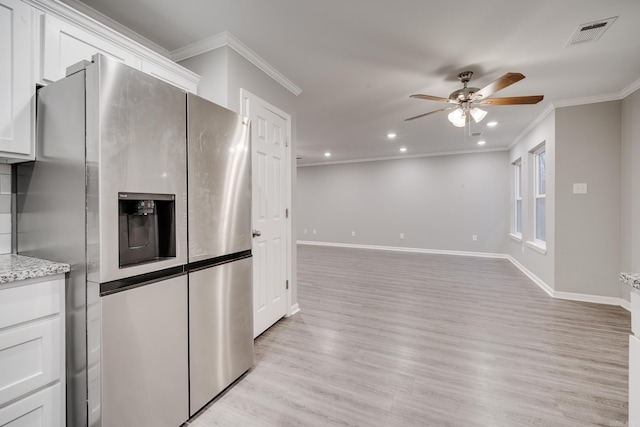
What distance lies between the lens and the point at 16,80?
4.23 feet

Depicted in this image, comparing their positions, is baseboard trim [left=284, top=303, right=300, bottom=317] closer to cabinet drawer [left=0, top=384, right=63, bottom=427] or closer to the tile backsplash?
cabinet drawer [left=0, top=384, right=63, bottom=427]

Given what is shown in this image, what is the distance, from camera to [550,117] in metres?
3.80

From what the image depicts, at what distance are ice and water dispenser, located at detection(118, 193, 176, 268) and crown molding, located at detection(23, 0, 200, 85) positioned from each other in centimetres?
106

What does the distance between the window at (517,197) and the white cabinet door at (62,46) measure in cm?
691

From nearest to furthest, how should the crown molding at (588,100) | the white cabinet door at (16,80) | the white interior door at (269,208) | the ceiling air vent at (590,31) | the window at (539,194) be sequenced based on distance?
the white cabinet door at (16,80), the ceiling air vent at (590,31), the white interior door at (269,208), the crown molding at (588,100), the window at (539,194)

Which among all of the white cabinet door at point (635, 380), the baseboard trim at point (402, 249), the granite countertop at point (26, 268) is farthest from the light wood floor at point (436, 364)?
the baseboard trim at point (402, 249)

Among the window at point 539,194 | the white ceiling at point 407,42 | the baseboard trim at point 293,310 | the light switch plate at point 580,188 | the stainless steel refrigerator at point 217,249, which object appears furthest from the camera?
the window at point 539,194

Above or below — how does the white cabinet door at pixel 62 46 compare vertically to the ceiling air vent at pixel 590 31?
below

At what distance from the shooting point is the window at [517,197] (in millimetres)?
5891

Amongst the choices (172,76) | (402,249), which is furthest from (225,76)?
(402,249)

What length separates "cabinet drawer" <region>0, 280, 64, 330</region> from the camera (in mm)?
1076

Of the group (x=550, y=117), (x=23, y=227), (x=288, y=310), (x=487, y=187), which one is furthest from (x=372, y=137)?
(x=23, y=227)

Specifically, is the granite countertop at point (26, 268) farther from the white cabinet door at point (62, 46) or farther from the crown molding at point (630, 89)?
the crown molding at point (630, 89)

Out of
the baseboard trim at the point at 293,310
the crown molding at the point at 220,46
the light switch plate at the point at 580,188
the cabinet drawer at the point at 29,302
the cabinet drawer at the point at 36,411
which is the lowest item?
the baseboard trim at the point at 293,310
